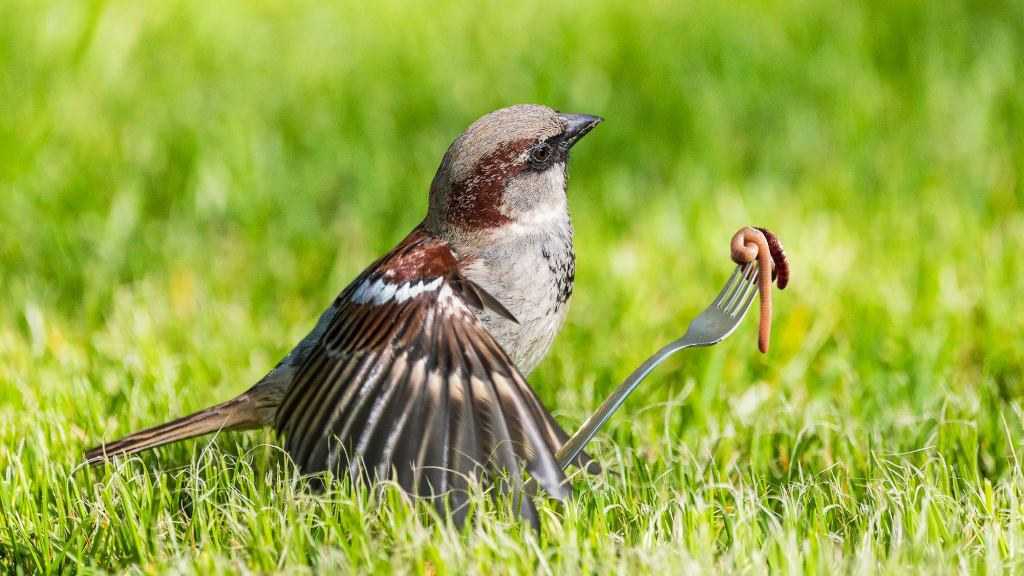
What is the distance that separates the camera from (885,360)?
16.4 ft

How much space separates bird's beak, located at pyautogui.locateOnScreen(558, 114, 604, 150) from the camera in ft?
13.2

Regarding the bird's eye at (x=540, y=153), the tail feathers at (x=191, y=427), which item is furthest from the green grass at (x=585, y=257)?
the bird's eye at (x=540, y=153)

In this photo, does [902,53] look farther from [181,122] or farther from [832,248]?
[181,122]

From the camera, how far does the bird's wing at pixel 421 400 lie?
3.23m

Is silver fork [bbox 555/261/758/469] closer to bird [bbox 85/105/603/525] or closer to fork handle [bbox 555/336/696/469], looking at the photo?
fork handle [bbox 555/336/696/469]

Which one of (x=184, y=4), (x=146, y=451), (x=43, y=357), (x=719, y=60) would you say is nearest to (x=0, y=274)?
(x=43, y=357)

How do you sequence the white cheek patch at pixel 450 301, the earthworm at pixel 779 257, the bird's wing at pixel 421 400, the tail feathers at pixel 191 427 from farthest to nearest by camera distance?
the tail feathers at pixel 191 427 → the white cheek patch at pixel 450 301 → the earthworm at pixel 779 257 → the bird's wing at pixel 421 400

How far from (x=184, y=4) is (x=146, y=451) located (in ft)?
19.3

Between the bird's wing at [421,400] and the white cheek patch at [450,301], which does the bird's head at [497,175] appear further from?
the white cheek patch at [450,301]

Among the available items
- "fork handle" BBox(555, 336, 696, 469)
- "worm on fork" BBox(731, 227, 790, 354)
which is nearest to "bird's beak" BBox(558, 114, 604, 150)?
"worm on fork" BBox(731, 227, 790, 354)

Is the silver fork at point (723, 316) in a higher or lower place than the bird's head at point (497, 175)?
lower

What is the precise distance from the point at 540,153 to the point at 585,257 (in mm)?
2245

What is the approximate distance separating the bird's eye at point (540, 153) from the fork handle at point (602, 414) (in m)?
0.96

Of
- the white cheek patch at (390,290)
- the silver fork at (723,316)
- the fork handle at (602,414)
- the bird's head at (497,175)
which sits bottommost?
the fork handle at (602,414)
